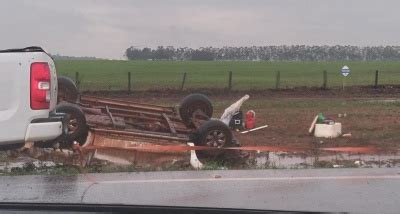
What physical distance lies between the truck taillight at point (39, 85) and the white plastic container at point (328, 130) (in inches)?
327

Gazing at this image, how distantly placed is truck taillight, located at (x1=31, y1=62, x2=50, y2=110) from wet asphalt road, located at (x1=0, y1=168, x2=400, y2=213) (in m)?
1.75

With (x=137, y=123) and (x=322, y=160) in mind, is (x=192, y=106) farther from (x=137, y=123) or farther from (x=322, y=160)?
(x=322, y=160)

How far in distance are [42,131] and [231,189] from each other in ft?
9.21

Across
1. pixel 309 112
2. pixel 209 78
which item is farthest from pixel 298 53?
pixel 309 112

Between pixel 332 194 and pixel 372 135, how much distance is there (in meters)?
6.30

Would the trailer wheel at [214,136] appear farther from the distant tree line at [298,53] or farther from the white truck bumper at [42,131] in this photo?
the distant tree line at [298,53]

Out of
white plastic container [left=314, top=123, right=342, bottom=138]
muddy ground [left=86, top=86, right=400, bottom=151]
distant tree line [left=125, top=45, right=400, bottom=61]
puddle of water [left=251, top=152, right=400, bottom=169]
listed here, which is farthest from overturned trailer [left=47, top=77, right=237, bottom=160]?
distant tree line [left=125, top=45, right=400, bottom=61]

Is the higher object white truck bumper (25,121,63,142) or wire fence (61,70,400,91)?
white truck bumper (25,121,63,142)

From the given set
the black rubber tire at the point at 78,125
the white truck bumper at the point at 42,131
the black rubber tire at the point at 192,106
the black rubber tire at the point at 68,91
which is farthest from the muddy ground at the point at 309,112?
the white truck bumper at the point at 42,131

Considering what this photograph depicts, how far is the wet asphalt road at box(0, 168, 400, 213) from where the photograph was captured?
6.33 m

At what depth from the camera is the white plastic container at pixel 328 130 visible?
1226 cm

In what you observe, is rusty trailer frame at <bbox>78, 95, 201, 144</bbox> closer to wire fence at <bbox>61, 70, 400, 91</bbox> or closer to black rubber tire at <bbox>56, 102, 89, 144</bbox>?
black rubber tire at <bbox>56, 102, 89, 144</bbox>

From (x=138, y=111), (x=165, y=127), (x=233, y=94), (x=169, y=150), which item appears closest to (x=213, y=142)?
(x=169, y=150)

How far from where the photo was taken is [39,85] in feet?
16.0
